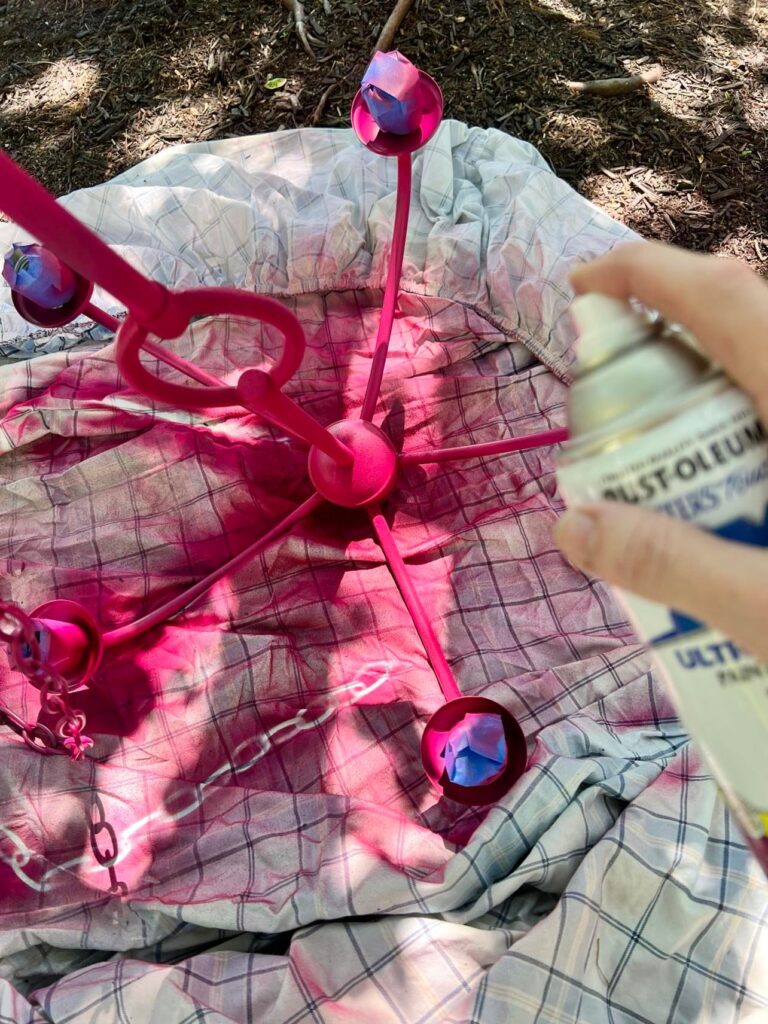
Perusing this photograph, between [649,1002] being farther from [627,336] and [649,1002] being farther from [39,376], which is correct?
[39,376]

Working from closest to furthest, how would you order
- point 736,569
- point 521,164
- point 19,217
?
point 736,569 → point 19,217 → point 521,164

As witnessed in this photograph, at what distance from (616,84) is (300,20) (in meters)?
0.87

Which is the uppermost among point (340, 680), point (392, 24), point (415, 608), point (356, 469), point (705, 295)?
point (705, 295)

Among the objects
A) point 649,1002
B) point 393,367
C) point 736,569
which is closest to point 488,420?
point 393,367

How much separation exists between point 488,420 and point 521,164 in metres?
0.59

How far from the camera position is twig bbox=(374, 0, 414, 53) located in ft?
7.06

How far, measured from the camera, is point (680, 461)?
521 mm

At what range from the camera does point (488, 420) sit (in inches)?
Answer: 64.6

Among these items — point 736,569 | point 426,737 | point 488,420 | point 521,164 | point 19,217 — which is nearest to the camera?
point 736,569

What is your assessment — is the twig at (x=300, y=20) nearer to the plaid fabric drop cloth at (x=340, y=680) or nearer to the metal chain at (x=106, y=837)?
the plaid fabric drop cloth at (x=340, y=680)

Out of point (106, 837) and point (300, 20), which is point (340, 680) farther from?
point (300, 20)

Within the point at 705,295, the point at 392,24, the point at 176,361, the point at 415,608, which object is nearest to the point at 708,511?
the point at 705,295

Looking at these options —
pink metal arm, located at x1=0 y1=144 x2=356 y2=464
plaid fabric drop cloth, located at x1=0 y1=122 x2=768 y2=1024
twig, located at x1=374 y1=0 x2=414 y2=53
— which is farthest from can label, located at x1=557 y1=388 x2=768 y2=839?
twig, located at x1=374 y1=0 x2=414 y2=53

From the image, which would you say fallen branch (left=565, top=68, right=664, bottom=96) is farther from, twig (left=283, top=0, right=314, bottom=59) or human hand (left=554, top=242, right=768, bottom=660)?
human hand (left=554, top=242, right=768, bottom=660)
